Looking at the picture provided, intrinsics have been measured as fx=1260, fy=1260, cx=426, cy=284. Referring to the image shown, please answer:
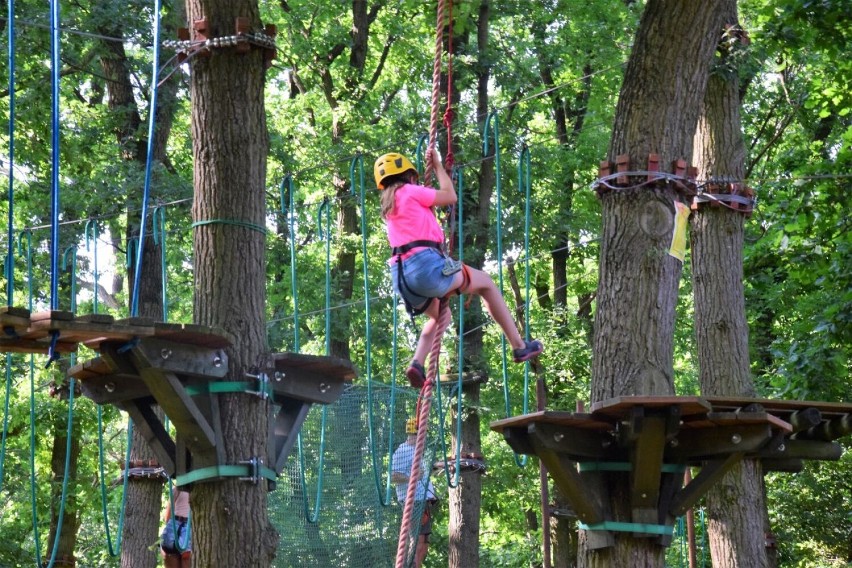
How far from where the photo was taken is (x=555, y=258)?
1825 centimetres

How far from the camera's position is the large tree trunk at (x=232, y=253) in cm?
582

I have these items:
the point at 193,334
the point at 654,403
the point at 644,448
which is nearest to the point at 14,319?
the point at 193,334

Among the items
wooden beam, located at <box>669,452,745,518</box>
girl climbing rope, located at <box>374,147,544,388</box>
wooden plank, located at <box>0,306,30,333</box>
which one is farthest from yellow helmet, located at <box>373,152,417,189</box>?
wooden beam, located at <box>669,452,745,518</box>

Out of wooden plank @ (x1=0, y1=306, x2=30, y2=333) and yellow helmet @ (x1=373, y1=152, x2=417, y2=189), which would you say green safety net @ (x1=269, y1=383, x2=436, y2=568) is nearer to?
yellow helmet @ (x1=373, y1=152, x2=417, y2=189)

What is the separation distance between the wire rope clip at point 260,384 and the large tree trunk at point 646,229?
5.18 feet

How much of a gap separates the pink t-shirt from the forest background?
18.6 ft

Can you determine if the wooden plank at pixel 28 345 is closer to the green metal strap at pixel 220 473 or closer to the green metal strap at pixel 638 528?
the green metal strap at pixel 220 473

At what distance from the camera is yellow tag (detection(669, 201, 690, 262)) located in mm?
6121

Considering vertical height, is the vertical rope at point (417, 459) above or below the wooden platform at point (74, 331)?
below

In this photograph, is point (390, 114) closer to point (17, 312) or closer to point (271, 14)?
point (271, 14)

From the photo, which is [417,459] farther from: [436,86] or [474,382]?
[474,382]

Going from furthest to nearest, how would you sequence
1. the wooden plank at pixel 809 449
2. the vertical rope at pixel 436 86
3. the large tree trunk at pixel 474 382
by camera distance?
the large tree trunk at pixel 474 382 < the wooden plank at pixel 809 449 < the vertical rope at pixel 436 86

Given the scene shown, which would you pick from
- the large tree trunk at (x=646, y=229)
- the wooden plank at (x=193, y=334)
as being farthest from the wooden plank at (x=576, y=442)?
the wooden plank at (x=193, y=334)

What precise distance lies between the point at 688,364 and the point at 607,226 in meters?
12.6
